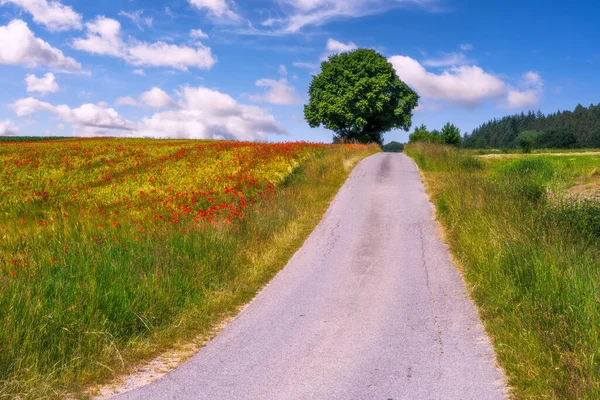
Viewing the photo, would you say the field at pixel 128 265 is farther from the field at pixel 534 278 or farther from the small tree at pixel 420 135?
the small tree at pixel 420 135

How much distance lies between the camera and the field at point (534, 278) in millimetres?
4820

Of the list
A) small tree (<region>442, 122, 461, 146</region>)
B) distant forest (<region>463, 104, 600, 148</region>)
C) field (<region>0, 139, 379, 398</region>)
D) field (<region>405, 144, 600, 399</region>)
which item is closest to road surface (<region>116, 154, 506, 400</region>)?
field (<region>405, 144, 600, 399</region>)

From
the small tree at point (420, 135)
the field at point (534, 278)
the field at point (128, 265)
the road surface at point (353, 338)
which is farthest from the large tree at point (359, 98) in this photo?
the road surface at point (353, 338)

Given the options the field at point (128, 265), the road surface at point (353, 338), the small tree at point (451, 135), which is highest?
the small tree at point (451, 135)

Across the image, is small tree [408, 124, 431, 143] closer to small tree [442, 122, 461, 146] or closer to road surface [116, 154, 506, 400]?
small tree [442, 122, 461, 146]

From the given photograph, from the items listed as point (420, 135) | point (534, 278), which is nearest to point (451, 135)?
point (420, 135)

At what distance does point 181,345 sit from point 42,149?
31.4 m

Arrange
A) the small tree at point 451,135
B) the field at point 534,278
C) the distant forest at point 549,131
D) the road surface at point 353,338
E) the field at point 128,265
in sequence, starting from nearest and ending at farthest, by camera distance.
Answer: the field at point 534,278, the road surface at point 353,338, the field at point 128,265, the small tree at point 451,135, the distant forest at point 549,131

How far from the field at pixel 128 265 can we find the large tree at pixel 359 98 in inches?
1283

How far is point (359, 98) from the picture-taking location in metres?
52.1

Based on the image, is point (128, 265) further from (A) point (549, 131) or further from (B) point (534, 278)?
(A) point (549, 131)

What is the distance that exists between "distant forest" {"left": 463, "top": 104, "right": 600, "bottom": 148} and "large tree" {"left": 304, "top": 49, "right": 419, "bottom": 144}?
4965 cm

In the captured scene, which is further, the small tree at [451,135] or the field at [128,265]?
the small tree at [451,135]

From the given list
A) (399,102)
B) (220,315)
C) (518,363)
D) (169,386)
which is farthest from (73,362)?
(399,102)
